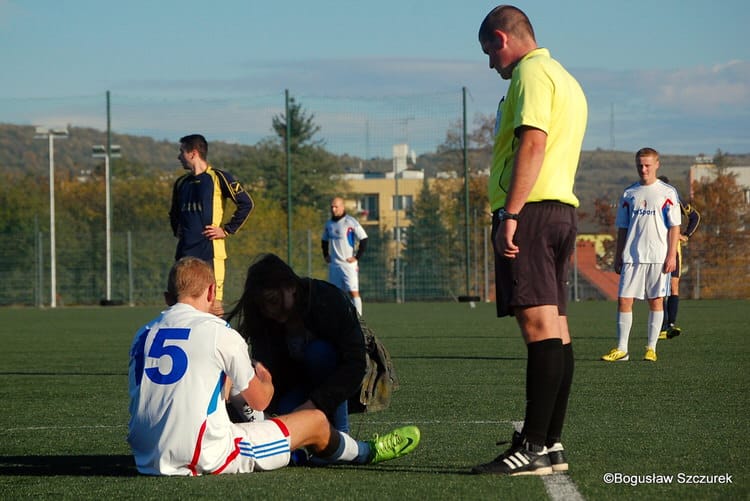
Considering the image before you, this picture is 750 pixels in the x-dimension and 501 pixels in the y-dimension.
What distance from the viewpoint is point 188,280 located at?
4.84m

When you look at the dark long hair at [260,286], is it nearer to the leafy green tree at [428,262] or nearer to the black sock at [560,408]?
the black sock at [560,408]

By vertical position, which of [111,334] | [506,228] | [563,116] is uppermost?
[563,116]

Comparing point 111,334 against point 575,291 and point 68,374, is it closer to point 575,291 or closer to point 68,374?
point 68,374

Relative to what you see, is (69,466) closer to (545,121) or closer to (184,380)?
(184,380)

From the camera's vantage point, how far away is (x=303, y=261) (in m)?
33.9

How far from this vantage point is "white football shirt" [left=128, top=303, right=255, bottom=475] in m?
4.73

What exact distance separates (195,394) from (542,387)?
147 centimetres

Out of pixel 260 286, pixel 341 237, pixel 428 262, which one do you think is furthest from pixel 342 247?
pixel 260 286

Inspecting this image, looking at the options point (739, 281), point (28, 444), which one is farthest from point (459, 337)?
point (739, 281)

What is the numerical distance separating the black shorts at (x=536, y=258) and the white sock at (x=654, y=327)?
6.65 m

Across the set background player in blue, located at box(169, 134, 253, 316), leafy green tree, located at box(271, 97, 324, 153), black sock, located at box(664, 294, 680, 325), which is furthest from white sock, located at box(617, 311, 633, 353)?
leafy green tree, located at box(271, 97, 324, 153)

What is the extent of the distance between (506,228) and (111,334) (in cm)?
1392

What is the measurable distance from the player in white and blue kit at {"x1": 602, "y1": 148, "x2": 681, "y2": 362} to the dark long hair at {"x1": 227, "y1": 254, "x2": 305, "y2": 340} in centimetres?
673

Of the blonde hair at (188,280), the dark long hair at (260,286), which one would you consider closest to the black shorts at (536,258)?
the dark long hair at (260,286)
